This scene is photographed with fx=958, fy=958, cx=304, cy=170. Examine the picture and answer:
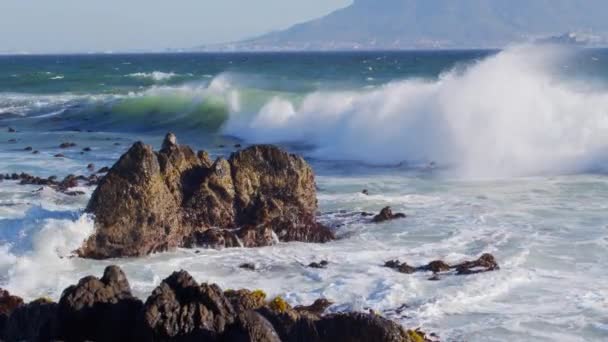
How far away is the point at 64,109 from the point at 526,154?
97.9ft

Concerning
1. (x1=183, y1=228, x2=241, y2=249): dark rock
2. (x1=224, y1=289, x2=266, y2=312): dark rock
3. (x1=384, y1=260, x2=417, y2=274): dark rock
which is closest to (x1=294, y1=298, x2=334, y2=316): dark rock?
(x1=224, y1=289, x2=266, y2=312): dark rock

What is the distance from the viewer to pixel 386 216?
15211 millimetres

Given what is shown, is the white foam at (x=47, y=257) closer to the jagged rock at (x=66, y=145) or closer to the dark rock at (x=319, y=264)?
the dark rock at (x=319, y=264)

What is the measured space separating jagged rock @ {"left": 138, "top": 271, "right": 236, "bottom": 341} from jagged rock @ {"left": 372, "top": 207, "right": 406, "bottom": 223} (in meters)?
7.96

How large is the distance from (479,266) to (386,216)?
3.47 m

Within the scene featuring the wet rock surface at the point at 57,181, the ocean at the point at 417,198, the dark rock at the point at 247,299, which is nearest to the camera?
the dark rock at the point at 247,299

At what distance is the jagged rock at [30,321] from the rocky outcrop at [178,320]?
1 centimetres

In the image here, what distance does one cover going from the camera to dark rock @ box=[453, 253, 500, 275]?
11.7 m

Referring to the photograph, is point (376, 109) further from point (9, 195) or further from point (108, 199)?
point (108, 199)

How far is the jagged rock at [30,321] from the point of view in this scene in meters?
7.63

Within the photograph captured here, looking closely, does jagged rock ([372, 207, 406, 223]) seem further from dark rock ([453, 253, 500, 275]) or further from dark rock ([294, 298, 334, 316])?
dark rock ([294, 298, 334, 316])

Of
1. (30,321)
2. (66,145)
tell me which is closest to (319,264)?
(30,321)

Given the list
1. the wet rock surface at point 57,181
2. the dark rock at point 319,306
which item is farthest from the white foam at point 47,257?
the wet rock surface at point 57,181

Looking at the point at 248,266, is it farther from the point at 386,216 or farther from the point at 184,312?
the point at 184,312
